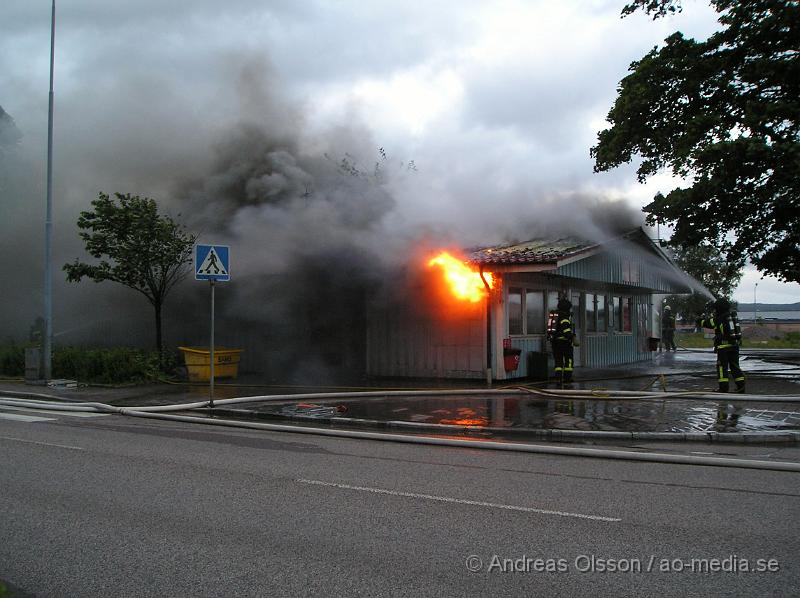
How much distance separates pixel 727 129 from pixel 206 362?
1279 cm

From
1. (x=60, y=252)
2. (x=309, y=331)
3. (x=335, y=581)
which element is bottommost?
(x=335, y=581)

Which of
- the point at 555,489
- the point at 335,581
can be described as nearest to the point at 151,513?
the point at 335,581

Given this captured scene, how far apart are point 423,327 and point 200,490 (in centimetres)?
961

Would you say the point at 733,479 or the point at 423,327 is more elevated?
the point at 423,327

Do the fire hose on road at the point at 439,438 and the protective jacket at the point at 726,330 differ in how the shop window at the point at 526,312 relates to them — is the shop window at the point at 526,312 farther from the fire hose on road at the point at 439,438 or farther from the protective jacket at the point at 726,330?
the protective jacket at the point at 726,330

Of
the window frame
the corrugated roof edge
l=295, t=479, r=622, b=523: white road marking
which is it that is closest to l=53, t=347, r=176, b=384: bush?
the corrugated roof edge

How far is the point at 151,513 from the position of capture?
4711mm

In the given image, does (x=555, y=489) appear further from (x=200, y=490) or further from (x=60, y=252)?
(x=60, y=252)

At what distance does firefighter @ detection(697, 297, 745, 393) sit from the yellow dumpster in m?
10.5

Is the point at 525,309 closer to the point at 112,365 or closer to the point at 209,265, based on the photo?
the point at 209,265

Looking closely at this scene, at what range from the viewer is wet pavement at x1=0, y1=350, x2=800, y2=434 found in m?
8.63

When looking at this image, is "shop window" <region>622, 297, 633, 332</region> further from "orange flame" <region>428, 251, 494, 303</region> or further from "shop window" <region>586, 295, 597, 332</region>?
"orange flame" <region>428, 251, 494, 303</region>

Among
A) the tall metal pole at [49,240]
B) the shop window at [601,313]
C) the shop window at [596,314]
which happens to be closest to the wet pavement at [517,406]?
the tall metal pole at [49,240]

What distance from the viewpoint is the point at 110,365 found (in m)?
14.8
